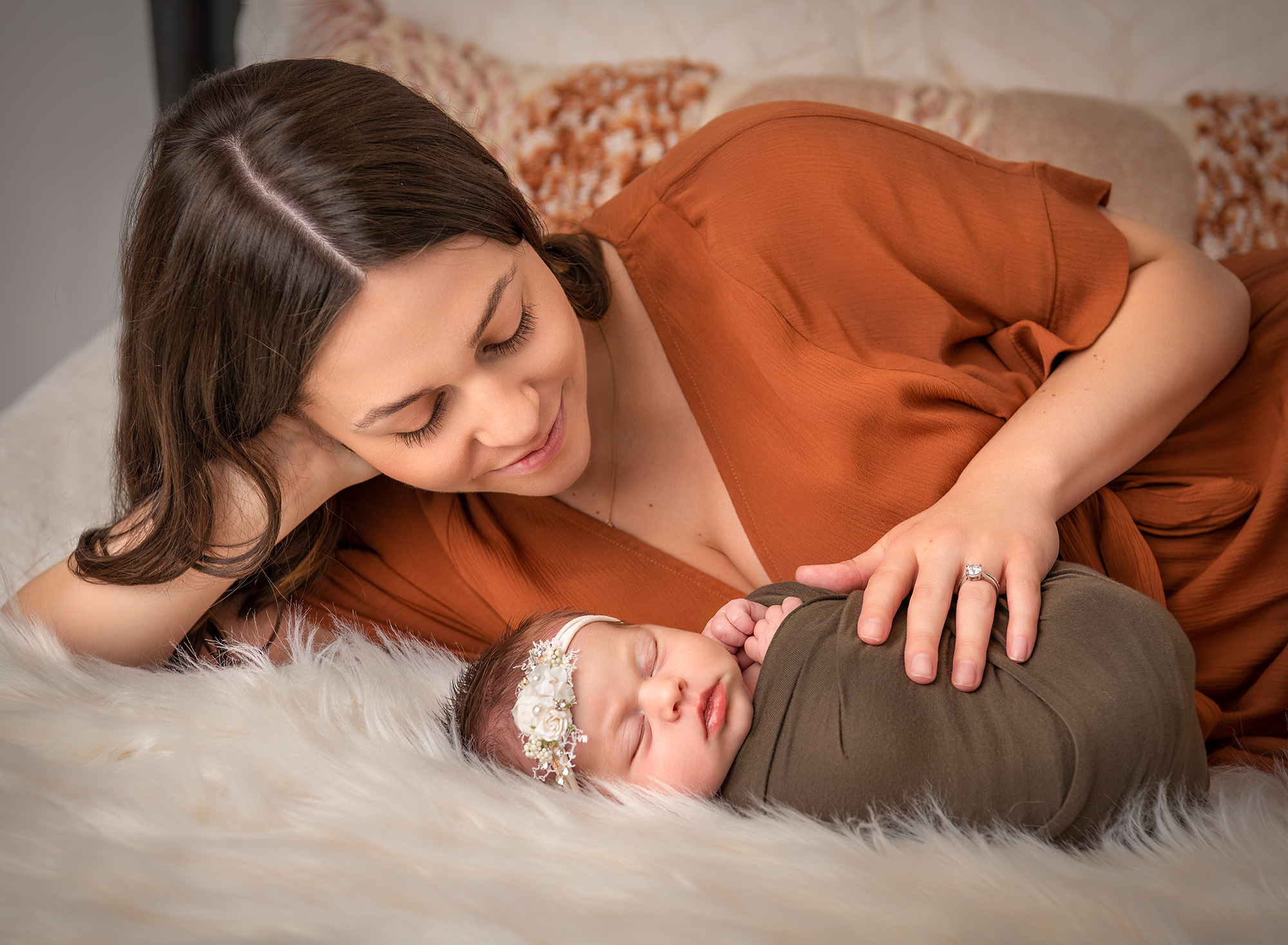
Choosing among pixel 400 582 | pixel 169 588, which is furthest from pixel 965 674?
pixel 169 588

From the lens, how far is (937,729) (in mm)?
884

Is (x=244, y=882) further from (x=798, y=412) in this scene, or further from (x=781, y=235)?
(x=781, y=235)

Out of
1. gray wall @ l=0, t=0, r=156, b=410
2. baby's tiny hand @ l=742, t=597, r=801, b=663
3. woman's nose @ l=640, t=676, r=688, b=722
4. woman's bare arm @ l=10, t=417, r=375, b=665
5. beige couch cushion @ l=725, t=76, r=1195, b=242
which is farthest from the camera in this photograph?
gray wall @ l=0, t=0, r=156, b=410

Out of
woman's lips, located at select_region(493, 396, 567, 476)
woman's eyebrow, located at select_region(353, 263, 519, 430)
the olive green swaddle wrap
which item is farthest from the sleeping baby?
woman's eyebrow, located at select_region(353, 263, 519, 430)

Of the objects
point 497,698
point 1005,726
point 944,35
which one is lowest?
point 497,698

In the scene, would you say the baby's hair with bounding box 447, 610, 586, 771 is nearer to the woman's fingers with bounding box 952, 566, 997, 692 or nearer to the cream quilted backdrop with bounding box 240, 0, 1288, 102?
the woman's fingers with bounding box 952, 566, 997, 692

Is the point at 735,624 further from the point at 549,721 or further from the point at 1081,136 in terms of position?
the point at 1081,136

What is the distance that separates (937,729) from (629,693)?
332mm

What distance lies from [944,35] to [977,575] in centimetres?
181

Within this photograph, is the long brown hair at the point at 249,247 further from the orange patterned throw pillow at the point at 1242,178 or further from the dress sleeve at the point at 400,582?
the orange patterned throw pillow at the point at 1242,178

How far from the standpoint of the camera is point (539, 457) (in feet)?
3.61

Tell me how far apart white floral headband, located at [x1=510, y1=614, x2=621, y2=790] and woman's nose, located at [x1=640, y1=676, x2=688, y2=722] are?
0.08 m

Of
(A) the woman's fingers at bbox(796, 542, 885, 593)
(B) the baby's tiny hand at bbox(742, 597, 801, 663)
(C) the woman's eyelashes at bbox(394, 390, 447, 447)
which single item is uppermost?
(C) the woman's eyelashes at bbox(394, 390, 447, 447)

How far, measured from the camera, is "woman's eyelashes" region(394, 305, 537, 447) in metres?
1.01
